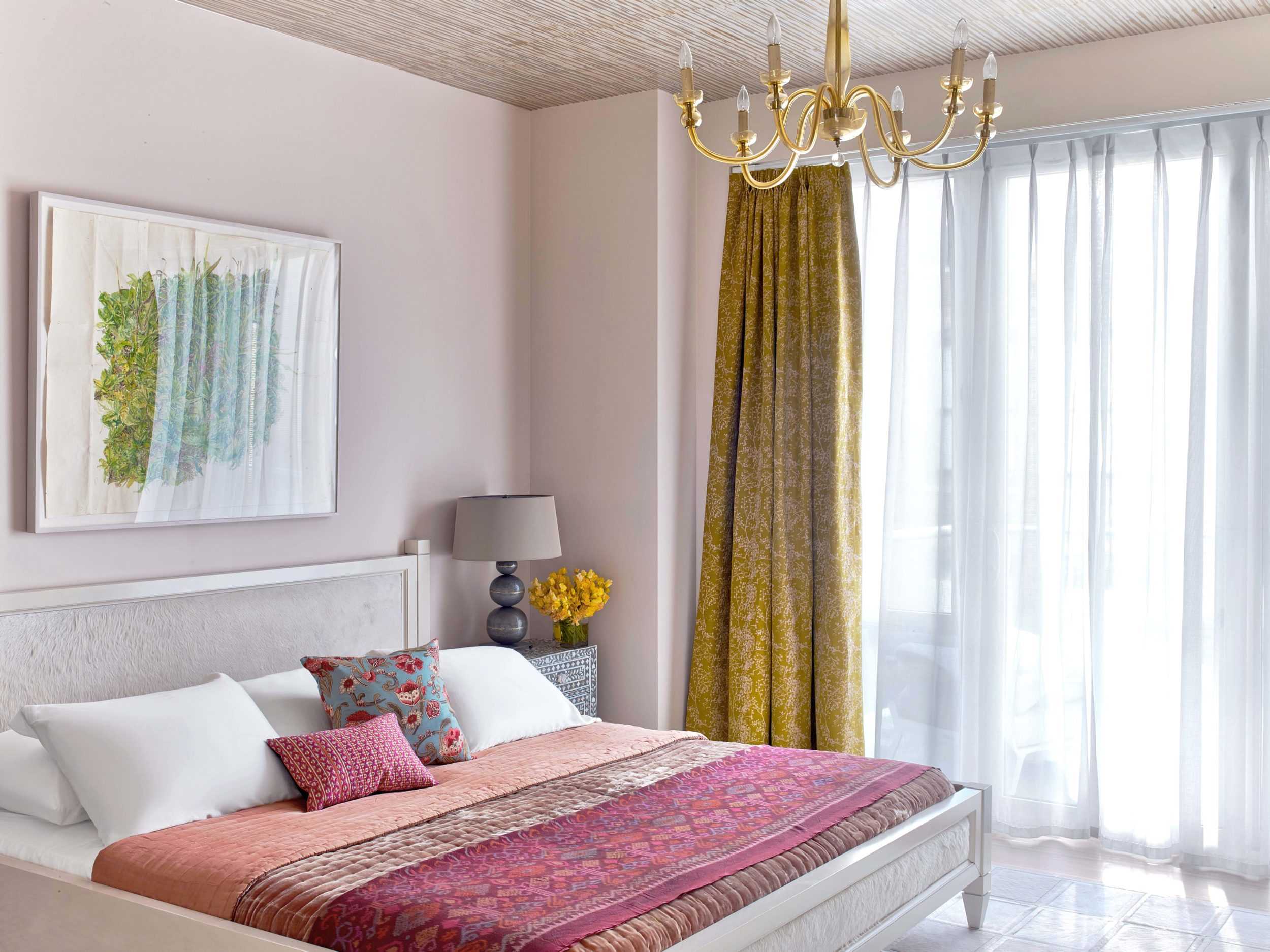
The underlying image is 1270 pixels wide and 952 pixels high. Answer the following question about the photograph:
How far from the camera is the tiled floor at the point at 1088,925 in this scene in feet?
10.7

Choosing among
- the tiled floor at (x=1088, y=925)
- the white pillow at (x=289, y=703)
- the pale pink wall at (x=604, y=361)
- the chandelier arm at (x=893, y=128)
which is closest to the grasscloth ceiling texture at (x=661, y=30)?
the pale pink wall at (x=604, y=361)

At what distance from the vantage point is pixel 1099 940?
10.8 ft

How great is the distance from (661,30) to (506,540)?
1.80 meters

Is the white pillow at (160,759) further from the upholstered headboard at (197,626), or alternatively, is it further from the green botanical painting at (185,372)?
the green botanical painting at (185,372)

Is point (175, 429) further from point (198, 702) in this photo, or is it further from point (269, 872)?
point (269, 872)

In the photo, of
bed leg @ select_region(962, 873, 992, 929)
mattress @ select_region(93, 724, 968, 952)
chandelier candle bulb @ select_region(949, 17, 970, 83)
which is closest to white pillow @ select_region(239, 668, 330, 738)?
mattress @ select_region(93, 724, 968, 952)

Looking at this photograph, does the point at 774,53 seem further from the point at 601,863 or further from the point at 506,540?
the point at 506,540

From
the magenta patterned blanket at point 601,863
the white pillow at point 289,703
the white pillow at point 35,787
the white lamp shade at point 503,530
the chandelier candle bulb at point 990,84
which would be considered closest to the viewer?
the magenta patterned blanket at point 601,863

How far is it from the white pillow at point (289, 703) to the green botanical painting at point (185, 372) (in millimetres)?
658

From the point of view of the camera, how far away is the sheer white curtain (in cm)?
375

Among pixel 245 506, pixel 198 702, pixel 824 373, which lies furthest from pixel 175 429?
pixel 824 373

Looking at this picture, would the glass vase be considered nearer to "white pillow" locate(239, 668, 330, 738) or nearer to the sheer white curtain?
the sheer white curtain

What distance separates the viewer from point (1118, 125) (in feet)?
12.9

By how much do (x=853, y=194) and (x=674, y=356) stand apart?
2.99ft
